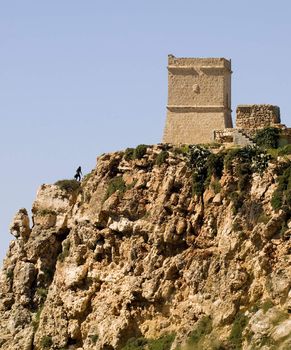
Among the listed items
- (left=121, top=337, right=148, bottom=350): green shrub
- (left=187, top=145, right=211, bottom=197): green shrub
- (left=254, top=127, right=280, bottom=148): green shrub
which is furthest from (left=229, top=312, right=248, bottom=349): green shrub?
(left=254, top=127, right=280, bottom=148): green shrub

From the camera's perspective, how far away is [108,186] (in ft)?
377

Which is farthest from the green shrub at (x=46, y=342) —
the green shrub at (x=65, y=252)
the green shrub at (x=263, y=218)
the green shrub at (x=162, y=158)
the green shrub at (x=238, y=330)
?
the green shrub at (x=263, y=218)

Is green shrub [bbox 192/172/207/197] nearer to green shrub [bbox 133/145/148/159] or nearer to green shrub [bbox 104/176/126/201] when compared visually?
green shrub [bbox 133/145/148/159]

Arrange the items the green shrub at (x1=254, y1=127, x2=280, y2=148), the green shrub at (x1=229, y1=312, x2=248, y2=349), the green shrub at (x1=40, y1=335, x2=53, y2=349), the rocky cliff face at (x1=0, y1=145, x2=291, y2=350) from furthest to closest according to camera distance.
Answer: the green shrub at (x1=40, y1=335, x2=53, y2=349) → the green shrub at (x1=254, y1=127, x2=280, y2=148) → the rocky cliff face at (x1=0, y1=145, x2=291, y2=350) → the green shrub at (x1=229, y1=312, x2=248, y2=349)

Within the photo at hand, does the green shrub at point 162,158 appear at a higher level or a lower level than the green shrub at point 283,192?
higher

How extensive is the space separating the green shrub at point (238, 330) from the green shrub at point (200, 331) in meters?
1.47

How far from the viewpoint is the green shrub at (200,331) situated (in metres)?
106

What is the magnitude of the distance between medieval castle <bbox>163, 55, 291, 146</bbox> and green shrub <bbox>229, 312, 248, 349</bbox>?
15.3m

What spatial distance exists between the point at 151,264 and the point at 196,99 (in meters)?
12.4

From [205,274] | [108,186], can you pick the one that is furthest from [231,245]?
[108,186]

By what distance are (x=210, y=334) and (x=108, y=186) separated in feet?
40.0

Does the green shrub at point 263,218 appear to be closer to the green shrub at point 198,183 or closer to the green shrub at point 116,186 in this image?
the green shrub at point 198,183

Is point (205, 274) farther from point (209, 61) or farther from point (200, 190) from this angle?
point (209, 61)

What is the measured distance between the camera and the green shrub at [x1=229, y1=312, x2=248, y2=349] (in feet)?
344
